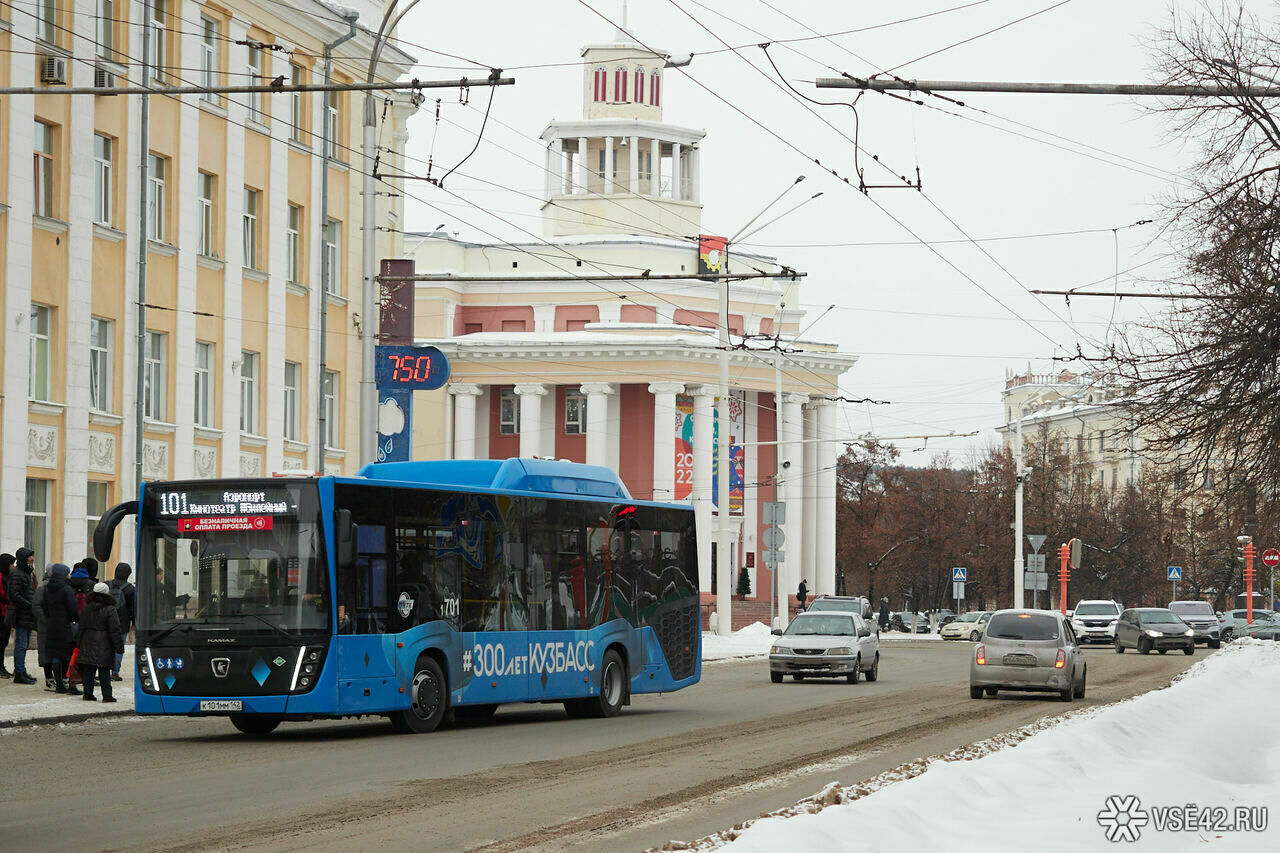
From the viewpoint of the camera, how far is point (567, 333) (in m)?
77.6

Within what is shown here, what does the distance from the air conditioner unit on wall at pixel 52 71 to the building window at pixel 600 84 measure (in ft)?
185

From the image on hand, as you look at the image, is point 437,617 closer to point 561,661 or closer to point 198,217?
point 561,661

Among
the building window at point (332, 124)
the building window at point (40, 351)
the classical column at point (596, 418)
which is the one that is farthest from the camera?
the classical column at point (596, 418)

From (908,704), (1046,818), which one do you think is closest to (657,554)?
(908,704)

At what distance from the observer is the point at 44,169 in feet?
103

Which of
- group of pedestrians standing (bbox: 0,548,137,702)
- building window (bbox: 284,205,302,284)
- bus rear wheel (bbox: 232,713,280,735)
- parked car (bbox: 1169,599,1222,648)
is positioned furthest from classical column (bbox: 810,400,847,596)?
bus rear wheel (bbox: 232,713,280,735)

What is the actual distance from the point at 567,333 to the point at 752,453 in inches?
430

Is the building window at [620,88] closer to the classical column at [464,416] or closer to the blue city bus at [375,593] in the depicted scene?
the classical column at [464,416]

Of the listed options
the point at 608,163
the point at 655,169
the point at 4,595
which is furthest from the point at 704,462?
the point at 4,595

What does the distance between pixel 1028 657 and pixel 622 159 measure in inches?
2401

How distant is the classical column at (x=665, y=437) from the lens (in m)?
76.3

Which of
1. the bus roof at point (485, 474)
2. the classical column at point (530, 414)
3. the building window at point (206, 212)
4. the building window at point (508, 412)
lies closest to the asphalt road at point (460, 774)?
the bus roof at point (485, 474)

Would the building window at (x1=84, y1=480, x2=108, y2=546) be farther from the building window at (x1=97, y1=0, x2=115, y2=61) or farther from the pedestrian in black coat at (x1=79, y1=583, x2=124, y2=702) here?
the pedestrian in black coat at (x1=79, y1=583, x2=124, y2=702)

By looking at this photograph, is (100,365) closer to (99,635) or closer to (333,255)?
(333,255)
